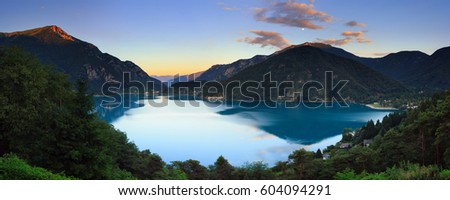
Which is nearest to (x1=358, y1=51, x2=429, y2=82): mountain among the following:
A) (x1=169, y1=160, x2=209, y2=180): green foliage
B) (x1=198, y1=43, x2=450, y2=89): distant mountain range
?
(x1=198, y1=43, x2=450, y2=89): distant mountain range

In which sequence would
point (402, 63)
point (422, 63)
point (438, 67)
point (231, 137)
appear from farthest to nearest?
point (402, 63), point (231, 137), point (422, 63), point (438, 67)

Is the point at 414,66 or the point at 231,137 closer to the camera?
the point at 231,137

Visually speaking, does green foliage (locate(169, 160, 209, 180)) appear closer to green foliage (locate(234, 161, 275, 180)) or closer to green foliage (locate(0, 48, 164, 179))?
green foliage (locate(234, 161, 275, 180))

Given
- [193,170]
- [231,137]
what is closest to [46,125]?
[193,170]

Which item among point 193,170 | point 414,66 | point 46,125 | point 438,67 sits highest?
point 414,66

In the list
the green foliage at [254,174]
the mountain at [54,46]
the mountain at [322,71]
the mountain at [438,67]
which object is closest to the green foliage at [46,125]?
the mountain at [54,46]

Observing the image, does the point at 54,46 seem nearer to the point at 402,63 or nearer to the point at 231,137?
the point at 231,137
